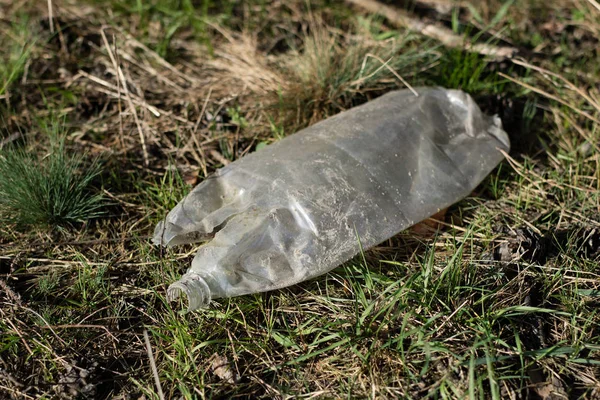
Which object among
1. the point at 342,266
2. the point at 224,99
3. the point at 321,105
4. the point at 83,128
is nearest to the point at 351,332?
the point at 342,266

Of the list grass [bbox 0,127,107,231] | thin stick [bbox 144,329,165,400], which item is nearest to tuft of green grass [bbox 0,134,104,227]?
grass [bbox 0,127,107,231]

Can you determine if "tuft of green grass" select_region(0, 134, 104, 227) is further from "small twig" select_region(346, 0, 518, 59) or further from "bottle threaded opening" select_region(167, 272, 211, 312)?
"small twig" select_region(346, 0, 518, 59)

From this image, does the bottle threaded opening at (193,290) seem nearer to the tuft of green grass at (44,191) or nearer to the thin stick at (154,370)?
the thin stick at (154,370)

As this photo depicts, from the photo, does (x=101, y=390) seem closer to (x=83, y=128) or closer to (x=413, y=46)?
(x=83, y=128)

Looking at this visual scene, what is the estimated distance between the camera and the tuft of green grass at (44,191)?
2320 millimetres

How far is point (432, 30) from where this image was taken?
10.9 feet

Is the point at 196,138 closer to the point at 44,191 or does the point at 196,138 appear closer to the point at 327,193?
the point at 44,191

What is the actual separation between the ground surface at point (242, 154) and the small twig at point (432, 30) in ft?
0.08

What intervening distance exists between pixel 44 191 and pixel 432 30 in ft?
6.94

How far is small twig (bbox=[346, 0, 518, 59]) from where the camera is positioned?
123 inches

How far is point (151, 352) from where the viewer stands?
191 cm

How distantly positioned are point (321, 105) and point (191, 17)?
3.34 ft

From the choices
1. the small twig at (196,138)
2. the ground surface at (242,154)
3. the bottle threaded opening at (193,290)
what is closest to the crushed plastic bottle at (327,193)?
the bottle threaded opening at (193,290)

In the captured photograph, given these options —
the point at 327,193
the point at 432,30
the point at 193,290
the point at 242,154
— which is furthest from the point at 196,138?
the point at 432,30
